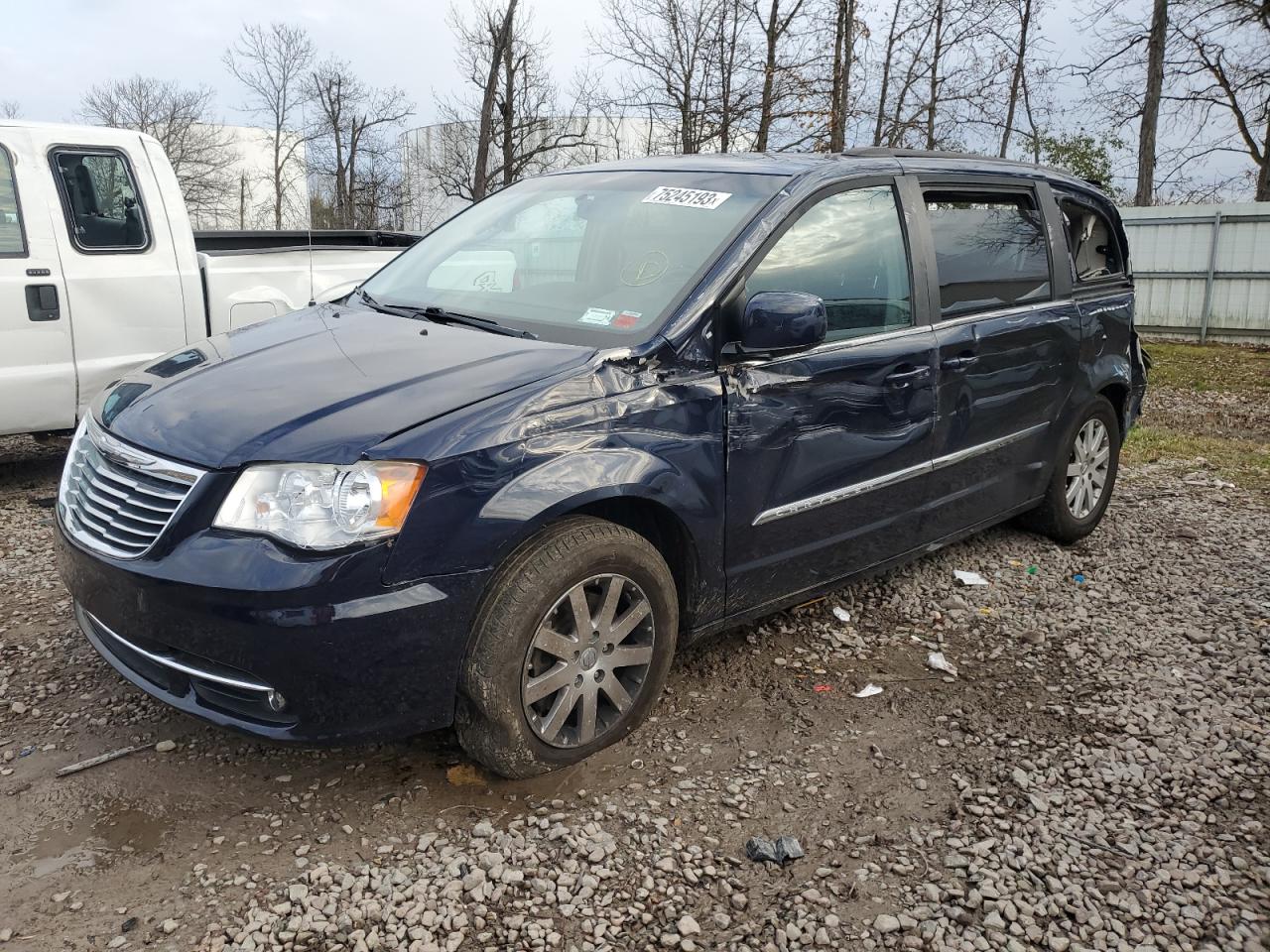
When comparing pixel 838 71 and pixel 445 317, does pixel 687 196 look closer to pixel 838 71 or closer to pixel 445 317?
pixel 445 317

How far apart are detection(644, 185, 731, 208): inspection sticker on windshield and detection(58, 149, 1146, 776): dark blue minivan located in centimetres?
1

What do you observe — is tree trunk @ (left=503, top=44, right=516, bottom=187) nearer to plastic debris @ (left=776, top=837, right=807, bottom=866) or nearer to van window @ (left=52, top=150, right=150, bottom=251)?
van window @ (left=52, top=150, right=150, bottom=251)

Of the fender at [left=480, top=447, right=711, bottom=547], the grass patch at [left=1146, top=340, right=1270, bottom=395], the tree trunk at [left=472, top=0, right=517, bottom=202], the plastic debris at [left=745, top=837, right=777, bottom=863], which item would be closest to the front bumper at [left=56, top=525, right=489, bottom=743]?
the fender at [left=480, top=447, right=711, bottom=547]

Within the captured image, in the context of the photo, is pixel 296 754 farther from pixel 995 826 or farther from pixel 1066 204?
pixel 1066 204

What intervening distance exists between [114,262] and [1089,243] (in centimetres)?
558

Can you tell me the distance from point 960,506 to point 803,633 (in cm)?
94

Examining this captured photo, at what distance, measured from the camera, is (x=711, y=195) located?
142 inches

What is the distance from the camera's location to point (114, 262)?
5.92m

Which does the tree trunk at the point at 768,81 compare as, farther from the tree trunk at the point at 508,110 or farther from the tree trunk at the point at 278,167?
the tree trunk at the point at 278,167

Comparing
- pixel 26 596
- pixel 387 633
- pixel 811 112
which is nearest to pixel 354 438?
pixel 387 633

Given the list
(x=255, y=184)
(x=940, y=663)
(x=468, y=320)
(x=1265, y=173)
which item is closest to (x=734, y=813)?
(x=940, y=663)

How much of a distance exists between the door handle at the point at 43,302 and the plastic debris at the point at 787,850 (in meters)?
5.16

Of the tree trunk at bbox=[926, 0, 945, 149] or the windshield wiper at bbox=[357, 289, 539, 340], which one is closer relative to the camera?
the windshield wiper at bbox=[357, 289, 539, 340]

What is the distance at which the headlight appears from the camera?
2.52 meters
